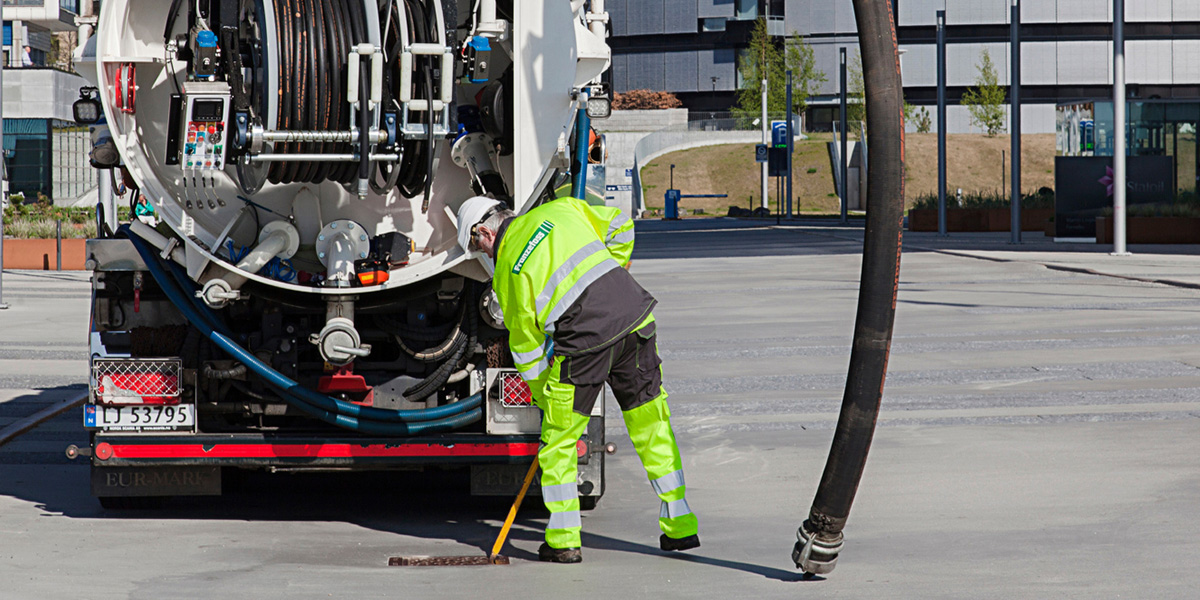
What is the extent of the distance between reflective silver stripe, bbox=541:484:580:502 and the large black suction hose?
3.26 ft

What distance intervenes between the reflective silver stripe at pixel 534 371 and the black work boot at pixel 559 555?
0.74 m

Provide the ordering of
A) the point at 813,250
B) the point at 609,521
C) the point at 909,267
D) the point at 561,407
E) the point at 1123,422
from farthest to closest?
1. the point at 813,250
2. the point at 909,267
3. the point at 1123,422
4. the point at 609,521
5. the point at 561,407

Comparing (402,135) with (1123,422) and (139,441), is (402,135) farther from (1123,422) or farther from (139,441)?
(1123,422)

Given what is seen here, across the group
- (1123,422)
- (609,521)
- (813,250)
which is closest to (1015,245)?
(813,250)

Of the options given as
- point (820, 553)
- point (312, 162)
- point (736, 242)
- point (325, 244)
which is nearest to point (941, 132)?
point (736, 242)

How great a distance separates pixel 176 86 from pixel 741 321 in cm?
1017

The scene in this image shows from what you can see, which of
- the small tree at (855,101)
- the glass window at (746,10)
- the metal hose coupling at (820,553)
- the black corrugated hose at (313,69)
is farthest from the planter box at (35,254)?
the glass window at (746,10)

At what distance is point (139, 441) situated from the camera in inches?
263

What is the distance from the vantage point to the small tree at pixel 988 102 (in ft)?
244

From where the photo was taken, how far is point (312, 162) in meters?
6.42

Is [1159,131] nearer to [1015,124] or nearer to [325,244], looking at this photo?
[1015,124]

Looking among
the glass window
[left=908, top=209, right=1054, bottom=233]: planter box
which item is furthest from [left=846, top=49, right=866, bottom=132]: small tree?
[left=908, top=209, right=1054, bottom=233]: planter box

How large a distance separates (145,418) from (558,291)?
7.23ft

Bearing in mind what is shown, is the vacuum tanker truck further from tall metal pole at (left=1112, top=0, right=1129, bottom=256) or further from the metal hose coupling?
tall metal pole at (left=1112, top=0, right=1129, bottom=256)
